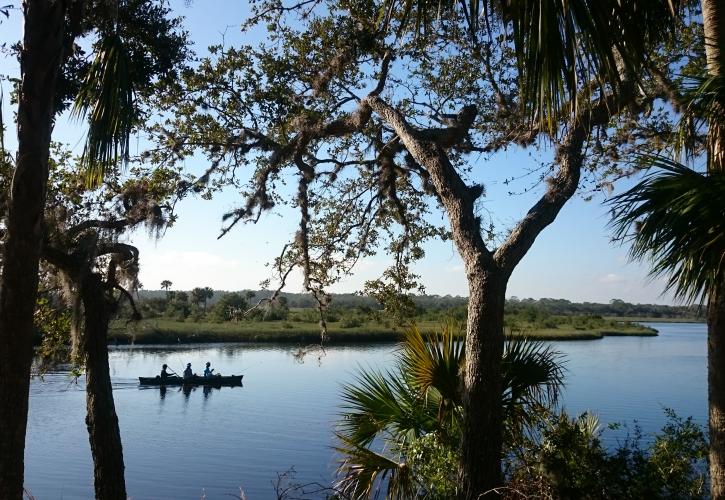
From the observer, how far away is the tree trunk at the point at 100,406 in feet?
24.4

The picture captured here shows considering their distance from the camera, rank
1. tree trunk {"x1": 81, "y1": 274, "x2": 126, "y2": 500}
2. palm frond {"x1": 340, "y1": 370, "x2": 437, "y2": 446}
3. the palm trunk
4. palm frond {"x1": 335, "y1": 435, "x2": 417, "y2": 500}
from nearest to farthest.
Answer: the palm trunk
palm frond {"x1": 335, "y1": 435, "x2": 417, "y2": 500}
palm frond {"x1": 340, "y1": 370, "x2": 437, "y2": 446}
tree trunk {"x1": 81, "y1": 274, "x2": 126, "y2": 500}

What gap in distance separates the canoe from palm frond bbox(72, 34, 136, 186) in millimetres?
24908

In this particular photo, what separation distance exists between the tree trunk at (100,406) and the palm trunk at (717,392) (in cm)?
609

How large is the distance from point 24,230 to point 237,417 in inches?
846

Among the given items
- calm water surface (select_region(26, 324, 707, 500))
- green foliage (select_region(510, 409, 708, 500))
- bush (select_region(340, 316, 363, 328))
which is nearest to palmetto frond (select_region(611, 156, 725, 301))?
green foliage (select_region(510, 409, 708, 500))

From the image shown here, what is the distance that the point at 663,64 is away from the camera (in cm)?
748

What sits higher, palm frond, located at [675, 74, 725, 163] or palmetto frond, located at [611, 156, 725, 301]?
palm frond, located at [675, 74, 725, 163]

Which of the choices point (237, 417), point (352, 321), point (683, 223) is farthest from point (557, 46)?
point (352, 321)

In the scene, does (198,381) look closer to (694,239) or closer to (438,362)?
(438,362)

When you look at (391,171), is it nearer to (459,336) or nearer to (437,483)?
(459,336)

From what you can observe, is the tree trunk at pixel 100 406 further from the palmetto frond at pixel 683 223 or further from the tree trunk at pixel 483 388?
the palmetto frond at pixel 683 223

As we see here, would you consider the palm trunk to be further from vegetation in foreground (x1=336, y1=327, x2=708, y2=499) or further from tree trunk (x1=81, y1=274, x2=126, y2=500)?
tree trunk (x1=81, y1=274, x2=126, y2=500)

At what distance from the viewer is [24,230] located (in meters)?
3.69

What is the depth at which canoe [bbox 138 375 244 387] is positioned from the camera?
27.9 meters
